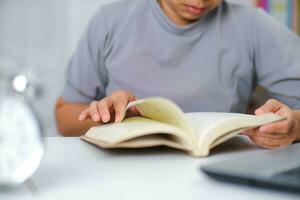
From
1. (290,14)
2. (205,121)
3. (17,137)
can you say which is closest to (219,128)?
(205,121)

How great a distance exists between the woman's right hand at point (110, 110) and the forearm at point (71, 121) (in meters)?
0.26

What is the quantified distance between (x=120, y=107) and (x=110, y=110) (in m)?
0.03

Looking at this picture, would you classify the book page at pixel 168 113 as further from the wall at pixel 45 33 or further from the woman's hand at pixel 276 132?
the wall at pixel 45 33

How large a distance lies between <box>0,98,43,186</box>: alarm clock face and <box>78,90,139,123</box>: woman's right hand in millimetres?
292

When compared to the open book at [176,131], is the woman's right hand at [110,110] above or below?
below

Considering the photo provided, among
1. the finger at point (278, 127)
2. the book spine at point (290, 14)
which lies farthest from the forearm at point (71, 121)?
the book spine at point (290, 14)

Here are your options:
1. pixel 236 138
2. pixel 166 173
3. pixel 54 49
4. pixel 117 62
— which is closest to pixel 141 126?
pixel 166 173

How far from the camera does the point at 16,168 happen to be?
0.44 meters

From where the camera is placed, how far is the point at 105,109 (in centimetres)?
75

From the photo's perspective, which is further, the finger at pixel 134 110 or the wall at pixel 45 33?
the wall at pixel 45 33

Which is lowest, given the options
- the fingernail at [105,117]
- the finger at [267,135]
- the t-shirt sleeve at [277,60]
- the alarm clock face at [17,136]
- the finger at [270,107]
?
the t-shirt sleeve at [277,60]

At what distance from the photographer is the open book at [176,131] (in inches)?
23.9

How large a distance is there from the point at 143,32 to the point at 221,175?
0.68 metres

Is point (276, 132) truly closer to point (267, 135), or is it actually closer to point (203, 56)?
point (267, 135)
